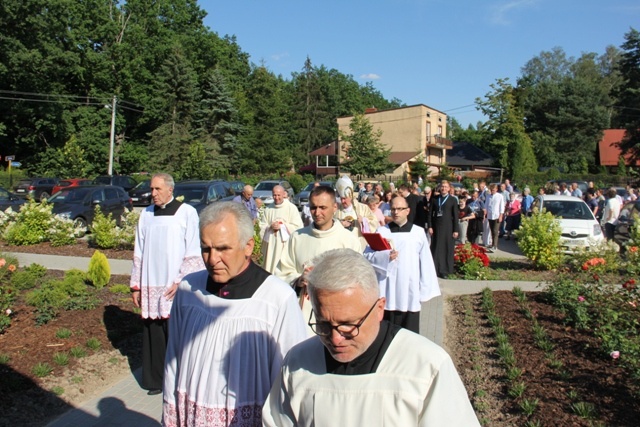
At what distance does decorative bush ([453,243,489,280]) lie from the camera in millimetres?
11953

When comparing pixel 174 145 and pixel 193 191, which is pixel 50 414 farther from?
pixel 174 145

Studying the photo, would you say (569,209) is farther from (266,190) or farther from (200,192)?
(266,190)

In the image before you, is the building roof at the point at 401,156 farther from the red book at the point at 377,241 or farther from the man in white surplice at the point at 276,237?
the red book at the point at 377,241

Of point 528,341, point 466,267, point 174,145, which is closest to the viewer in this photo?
point 528,341

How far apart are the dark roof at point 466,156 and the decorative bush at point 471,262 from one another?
6060cm

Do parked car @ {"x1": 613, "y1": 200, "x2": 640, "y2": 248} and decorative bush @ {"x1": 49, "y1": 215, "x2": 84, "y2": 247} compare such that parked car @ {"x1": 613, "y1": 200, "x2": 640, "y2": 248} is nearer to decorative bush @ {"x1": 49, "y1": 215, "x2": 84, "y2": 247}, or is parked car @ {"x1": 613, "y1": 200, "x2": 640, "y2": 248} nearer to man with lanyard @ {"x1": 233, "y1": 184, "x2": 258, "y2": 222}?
man with lanyard @ {"x1": 233, "y1": 184, "x2": 258, "y2": 222}

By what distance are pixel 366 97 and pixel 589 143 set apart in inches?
2676

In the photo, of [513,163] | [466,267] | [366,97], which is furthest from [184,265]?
[366,97]

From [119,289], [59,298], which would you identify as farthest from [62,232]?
[59,298]

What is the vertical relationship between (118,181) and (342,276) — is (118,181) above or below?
above

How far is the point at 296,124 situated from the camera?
267ft

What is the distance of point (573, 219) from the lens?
53.1 ft

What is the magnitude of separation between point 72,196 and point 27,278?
427 inches

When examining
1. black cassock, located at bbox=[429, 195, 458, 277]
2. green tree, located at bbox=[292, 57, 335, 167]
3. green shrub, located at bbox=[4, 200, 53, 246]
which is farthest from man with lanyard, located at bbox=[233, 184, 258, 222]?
green tree, located at bbox=[292, 57, 335, 167]
